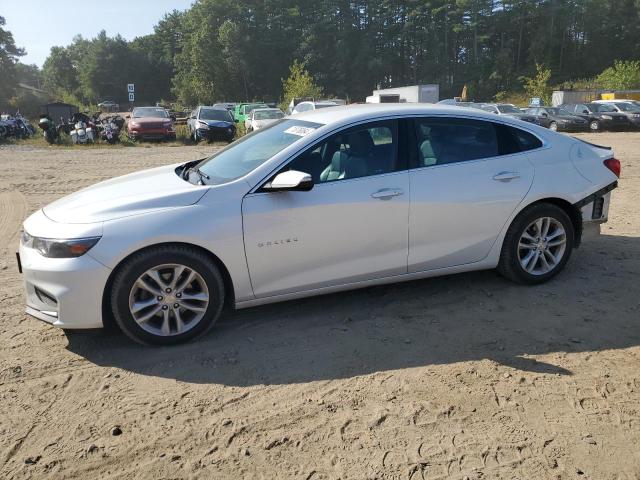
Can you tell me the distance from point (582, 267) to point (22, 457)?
4.81 meters

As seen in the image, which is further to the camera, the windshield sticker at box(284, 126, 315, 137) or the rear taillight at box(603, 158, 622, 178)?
the rear taillight at box(603, 158, 622, 178)

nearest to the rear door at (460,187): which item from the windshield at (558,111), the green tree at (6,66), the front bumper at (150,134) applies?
the front bumper at (150,134)

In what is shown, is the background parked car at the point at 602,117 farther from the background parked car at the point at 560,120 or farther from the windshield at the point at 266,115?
the windshield at the point at 266,115

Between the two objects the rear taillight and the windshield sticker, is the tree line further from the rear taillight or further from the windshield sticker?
the windshield sticker

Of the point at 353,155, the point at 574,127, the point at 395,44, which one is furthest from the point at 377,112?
the point at 395,44

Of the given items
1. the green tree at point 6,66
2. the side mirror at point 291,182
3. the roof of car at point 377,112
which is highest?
the green tree at point 6,66

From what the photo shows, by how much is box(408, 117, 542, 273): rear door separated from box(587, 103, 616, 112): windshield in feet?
85.8

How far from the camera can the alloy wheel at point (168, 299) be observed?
364 cm

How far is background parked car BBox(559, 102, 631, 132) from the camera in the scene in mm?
26234

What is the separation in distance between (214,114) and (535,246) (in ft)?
70.6

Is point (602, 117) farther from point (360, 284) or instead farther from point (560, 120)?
point (360, 284)

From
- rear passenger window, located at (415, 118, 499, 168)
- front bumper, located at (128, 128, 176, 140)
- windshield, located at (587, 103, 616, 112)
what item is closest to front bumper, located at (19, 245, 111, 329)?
rear passenger window, located at (415, 118, 499, 168)

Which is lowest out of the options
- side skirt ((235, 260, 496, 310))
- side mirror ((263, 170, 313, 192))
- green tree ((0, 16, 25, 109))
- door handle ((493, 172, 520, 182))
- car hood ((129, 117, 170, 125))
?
side skirt ((235, 260, 496, 310))

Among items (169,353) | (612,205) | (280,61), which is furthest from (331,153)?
(280,61)
